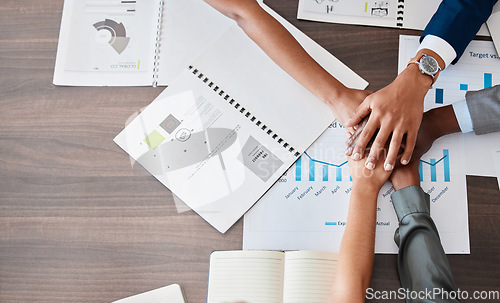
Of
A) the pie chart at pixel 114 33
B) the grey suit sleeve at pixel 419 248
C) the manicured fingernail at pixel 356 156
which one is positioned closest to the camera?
the grey suit sleeve at pixel 419 248

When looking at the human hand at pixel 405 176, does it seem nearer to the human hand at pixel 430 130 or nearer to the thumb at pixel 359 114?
the human hand at pixel 430 130

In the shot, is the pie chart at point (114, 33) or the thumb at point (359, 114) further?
the pie chart at point (114, 33)

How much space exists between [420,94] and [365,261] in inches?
14.6

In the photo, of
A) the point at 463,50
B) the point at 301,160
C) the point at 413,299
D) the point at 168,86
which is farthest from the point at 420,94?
the point at 168,86

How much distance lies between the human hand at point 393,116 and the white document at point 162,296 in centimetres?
46

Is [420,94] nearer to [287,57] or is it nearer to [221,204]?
[287,57]

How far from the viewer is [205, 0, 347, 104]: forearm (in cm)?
90

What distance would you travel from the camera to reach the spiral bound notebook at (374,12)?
0.95 meters

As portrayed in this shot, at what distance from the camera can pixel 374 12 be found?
96 cm

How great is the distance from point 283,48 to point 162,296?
586 mm

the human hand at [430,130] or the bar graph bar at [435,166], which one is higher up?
the human hand at [430,130]

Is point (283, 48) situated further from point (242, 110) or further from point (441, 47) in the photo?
point (441, 47)

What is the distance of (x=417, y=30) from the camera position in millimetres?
948

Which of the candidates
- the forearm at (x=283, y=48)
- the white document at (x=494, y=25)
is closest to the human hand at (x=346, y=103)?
the forearm at (x=283, y=48)
